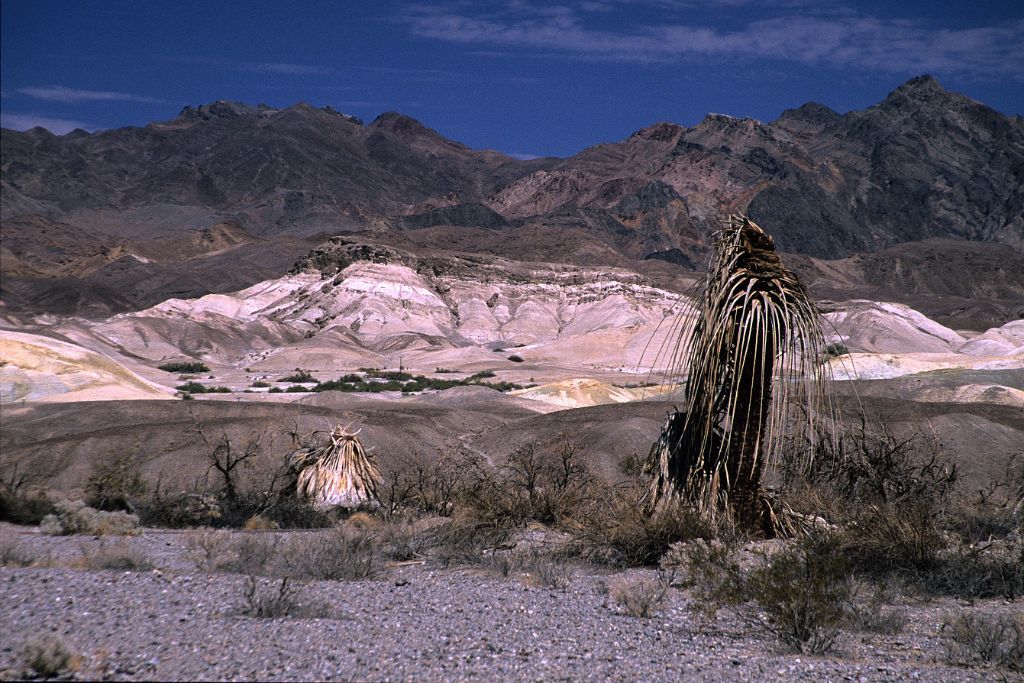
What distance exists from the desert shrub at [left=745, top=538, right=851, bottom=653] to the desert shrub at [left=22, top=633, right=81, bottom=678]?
483 centimetres

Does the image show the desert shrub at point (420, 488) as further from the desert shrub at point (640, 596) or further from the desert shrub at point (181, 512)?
the desert shrub at point (640, 596)

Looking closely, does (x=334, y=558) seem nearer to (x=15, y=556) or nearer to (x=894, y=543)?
(x=15, y=556)

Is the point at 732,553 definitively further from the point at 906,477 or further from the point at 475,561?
the point at 906,477

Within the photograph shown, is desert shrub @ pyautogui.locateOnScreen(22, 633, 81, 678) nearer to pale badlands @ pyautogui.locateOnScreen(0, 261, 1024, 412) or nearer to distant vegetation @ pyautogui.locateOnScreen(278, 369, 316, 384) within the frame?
pale badlands @ pyautogui.locateOnScreen(0, 261, 1024, 412)

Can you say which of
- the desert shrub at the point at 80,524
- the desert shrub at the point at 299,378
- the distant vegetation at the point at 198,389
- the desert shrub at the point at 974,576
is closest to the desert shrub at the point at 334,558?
the desert shrub at the point at 80,524

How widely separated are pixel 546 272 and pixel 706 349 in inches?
4192

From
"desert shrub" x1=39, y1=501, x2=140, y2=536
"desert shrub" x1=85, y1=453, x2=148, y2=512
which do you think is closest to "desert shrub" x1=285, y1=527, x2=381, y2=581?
"desert shrub" x1=39, y1=501, x2=140, y2=536

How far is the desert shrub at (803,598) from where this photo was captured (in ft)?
21.9

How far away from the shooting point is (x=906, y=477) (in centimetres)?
1336

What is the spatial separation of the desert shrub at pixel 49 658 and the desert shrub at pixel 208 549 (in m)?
3.12

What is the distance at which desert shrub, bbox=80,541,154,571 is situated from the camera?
776 centimetres

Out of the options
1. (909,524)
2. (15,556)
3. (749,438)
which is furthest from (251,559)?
(909,524)

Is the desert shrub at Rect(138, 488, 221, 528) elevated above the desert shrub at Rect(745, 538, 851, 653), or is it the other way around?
the desert shrub at Rect(745, 538, 851, 653)

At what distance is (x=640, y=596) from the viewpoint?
7.70 metres
